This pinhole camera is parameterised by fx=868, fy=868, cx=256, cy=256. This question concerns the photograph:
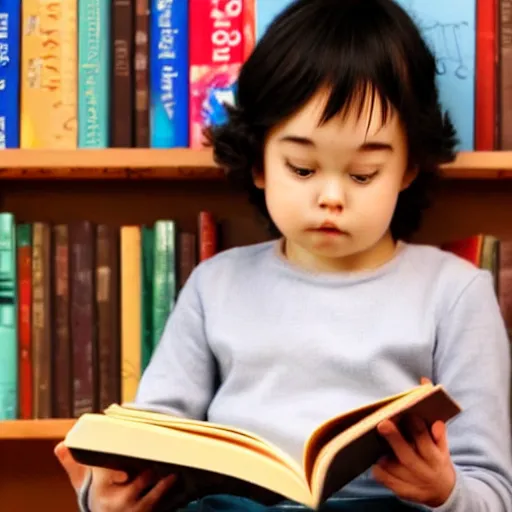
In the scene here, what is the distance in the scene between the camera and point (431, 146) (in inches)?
39.9

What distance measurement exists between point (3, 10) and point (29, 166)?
21 centimetres

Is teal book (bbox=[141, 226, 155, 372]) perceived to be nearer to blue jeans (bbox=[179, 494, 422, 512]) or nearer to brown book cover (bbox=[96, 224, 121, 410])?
brown book cover (bbox=[96, 224, 121, 410])

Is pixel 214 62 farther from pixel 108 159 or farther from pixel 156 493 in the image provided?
pixel 156 493

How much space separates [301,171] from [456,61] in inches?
12.2

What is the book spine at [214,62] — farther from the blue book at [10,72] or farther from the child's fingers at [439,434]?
the child's fingers at [439,434]

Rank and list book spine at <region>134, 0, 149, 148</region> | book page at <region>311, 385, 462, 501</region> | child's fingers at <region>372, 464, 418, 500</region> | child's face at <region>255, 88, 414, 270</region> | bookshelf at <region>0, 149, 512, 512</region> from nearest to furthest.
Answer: book page at <region>311, 385, 462, 501</region> → child's fingers at <region>372, 464, 418, 500</region> → child's face at <region>255, 88, 414, 270</region> → book spine at <region>134, 0, 149, 148</region> → bookshelf at <region>0, 149, 512, 512</region>

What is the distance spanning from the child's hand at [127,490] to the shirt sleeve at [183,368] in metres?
0.13

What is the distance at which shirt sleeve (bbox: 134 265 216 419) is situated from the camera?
3.31 feet

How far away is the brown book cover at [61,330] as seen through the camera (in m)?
1.16

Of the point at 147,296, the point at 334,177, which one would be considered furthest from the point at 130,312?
the point at 334,177

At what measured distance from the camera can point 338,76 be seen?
93 cm

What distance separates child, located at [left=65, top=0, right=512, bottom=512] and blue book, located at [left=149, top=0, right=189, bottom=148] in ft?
0.33

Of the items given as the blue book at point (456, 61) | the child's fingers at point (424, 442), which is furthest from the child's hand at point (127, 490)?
the blue book at point (456, 61)

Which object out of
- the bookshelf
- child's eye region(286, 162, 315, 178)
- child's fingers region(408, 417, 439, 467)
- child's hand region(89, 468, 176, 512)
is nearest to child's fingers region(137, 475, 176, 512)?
child's hand region(89, 468, 176, 512)
